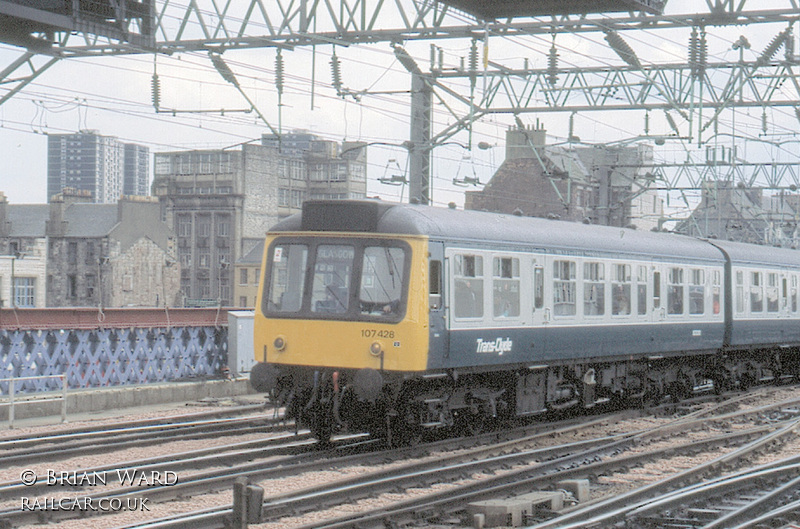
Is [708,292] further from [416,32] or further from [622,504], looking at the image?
[622,504]

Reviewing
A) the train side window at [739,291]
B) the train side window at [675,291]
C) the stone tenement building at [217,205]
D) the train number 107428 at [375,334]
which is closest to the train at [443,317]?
the train number 107428 at [375,334]

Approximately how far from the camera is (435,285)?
589 inches

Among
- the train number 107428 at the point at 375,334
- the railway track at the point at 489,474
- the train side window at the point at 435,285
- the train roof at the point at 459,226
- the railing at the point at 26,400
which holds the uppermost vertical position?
the train roof at the point at 459,226

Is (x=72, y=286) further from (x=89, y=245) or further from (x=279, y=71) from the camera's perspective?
(x=279, y=71)

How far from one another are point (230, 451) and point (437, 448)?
265cm

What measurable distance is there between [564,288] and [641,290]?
2943 millimetres

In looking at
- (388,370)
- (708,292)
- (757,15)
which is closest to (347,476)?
(388,370)

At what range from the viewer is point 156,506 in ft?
37.4

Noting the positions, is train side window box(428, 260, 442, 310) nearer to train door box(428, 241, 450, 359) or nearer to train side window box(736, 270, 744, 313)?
train door box(428, 241, 450, 359)

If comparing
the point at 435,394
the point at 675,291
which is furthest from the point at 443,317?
the point at 675,291

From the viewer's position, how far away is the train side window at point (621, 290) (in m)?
19.8

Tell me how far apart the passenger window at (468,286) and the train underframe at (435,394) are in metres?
0.79

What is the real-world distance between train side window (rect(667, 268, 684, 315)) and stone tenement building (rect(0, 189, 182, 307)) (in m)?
64.8

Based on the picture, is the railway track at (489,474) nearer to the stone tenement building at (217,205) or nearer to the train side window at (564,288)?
the train side window at (564,288)
